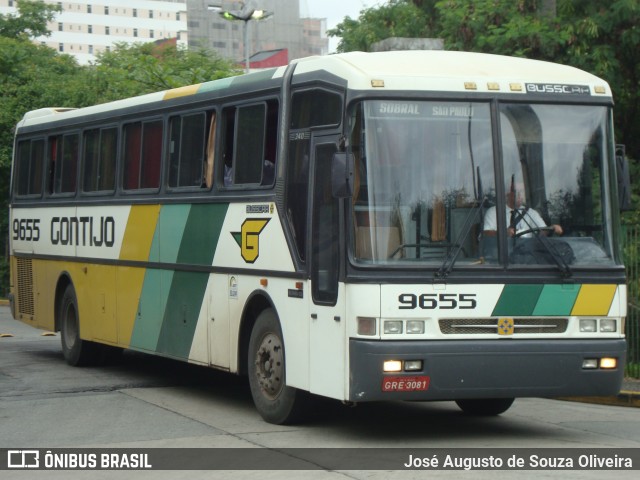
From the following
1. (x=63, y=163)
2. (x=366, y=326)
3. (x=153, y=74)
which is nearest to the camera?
(x=366, y=326)

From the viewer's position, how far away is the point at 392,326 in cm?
1017

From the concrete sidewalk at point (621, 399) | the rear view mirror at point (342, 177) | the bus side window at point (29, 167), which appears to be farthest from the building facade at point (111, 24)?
the rear view mirror at point (342, 177)

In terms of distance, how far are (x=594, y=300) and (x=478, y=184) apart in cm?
136

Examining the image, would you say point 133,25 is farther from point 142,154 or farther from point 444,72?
point 444,72

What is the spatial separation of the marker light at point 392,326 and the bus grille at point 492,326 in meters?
0.34

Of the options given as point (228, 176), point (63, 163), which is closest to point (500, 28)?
point (63, 163)

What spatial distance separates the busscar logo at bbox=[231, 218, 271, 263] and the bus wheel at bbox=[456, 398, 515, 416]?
2.41m

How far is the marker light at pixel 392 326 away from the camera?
1016 centimetres

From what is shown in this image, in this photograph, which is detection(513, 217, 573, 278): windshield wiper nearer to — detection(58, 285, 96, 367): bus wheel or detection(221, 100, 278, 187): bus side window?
detection(221, 100, 278, 187): bus side window

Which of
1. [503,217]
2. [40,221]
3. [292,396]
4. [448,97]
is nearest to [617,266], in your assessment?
[503,217]

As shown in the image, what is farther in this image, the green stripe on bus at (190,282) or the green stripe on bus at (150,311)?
the green stripe on bus at (150,311)

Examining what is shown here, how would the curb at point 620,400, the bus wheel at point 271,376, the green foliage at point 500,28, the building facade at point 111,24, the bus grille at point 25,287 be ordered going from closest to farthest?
1. the bus wheel at point 271,376
2. the curb at point 620,400
3. the bus grille at point 25,287
4. the green foliage at point 500,28
5. the building facade at point 111,24

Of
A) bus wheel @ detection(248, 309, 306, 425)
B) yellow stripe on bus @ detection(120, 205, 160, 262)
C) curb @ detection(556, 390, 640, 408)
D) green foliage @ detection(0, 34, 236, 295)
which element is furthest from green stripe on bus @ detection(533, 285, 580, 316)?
green foliage @ detection(0, 34, 236, 295)

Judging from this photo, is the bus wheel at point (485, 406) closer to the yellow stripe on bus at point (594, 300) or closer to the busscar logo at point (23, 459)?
the yellow stripe on bus at point (594, 300)
